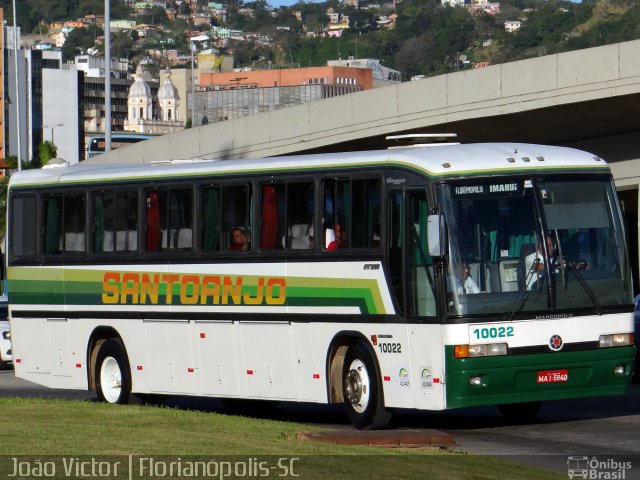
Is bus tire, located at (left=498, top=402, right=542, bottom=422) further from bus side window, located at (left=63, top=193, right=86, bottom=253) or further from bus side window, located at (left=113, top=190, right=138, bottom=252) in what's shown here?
bus side window, located at (left=63, top=193, right=86, bottom=253)

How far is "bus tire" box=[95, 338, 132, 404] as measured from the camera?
21062mm

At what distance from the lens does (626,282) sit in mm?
17172

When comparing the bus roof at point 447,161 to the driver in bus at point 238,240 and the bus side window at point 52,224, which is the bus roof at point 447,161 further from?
the bus side window at point 52,224

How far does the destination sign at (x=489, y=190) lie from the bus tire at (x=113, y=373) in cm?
613

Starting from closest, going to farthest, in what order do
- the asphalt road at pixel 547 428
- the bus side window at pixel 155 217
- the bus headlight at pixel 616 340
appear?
1. the asphalt road at pixel 547 428
2. the bus headlight at pixel 616 340
3. the bus side window at pixel 155 217

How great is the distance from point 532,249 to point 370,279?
1.74 metres

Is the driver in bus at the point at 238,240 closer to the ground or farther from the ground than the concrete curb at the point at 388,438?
farther from the ground

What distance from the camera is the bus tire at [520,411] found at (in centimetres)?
1852

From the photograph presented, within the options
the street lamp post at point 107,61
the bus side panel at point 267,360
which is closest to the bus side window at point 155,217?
the bus side panel at point 267,360

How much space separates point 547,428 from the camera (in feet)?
57.5

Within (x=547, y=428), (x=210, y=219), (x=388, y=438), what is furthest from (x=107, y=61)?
(x=388, y=438)

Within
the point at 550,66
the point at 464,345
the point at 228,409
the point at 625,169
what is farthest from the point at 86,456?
the point at 625,169

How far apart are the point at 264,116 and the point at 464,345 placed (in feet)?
85.9

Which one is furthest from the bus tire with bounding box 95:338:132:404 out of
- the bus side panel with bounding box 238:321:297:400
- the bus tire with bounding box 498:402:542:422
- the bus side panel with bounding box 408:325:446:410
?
the bus side panel with bounding box 408:325:446:410
